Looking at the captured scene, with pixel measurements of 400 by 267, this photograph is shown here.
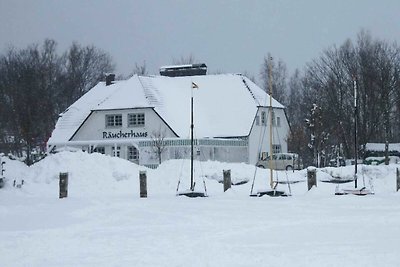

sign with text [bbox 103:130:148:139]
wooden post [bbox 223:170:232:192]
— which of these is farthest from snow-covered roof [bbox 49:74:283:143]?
wooden post [bbox 223:170:232:192]

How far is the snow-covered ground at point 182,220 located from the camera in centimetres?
1455

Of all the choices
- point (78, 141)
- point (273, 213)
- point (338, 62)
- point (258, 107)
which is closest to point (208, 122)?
point (258, 107)

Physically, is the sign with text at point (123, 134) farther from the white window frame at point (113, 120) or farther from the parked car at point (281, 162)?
the parked car at point (281, 162)

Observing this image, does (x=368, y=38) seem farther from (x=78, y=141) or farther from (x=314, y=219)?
(x=314, y=219)

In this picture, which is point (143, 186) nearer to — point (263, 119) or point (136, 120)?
point (136, 120)

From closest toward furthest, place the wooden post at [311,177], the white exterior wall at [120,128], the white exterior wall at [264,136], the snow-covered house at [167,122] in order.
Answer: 1. the wooden post at [311,177]
2. the snow-covered house at [167,122]
3. the white exterior wall at [120,128]
4. the white exterior wall at [264,136]

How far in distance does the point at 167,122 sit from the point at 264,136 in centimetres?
922

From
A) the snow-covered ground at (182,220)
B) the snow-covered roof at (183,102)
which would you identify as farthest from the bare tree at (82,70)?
the snow-covered ground at (182,220)

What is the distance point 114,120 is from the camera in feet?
197

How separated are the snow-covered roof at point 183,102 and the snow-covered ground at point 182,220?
18657mm

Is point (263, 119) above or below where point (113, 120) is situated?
above

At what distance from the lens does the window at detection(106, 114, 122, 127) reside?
5984 centimetres

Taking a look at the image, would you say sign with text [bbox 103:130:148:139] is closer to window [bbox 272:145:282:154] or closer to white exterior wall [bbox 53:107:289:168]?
white exterior wall [bbox 53:107:289:168]

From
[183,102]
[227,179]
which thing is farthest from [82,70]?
[227,179]
